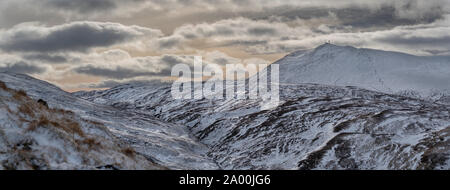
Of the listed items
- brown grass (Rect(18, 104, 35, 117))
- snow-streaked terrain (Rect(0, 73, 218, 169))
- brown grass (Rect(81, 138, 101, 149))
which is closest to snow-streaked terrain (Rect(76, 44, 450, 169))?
snow-streaked terrain (Rect(0, 73, 218, 169))

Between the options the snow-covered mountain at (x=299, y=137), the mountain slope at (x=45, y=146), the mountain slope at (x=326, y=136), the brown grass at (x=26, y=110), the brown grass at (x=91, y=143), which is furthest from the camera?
the snow-covered mountain at (x=299, y=137)

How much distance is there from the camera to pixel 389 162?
75.2 metres

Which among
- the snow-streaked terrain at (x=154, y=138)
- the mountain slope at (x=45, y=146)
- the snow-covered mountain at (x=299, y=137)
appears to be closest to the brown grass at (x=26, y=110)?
the mountain slope at (x=45, y=146)

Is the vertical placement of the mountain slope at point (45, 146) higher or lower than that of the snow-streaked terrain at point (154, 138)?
higher

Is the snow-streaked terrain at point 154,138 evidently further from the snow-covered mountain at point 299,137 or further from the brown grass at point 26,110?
the brown grass at point 26,110

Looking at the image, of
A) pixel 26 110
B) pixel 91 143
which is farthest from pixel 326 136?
pixel 26 110

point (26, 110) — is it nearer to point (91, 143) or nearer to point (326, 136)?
point (91, 143)

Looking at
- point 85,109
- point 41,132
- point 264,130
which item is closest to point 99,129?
point 41,132

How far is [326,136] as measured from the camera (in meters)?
99.9

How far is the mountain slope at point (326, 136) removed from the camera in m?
78.0

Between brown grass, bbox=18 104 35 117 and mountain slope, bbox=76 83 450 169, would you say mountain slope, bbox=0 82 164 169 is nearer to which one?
brown grass, bbox=18 104 35 117
